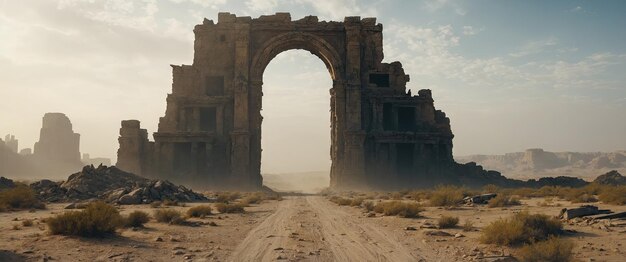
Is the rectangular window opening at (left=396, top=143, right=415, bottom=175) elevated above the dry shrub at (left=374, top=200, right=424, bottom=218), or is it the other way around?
the rectangular window opening at (left=396, top=143, right=415, bottom=175)

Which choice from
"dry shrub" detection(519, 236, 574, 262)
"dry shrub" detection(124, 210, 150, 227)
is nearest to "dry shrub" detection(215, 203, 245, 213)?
"dry shrub" detection(124, 210, 150, 227)

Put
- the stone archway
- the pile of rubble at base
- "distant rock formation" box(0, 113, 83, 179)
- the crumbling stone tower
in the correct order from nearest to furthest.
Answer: the pile of rubble at base, the crumbling stone tower, the stone archway, "distant rock formation" box(0, 113, 83, 179)

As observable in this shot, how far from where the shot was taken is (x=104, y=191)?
74.0ft

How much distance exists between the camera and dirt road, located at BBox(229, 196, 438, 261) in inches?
306

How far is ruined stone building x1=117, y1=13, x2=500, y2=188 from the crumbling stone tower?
8 centimetres

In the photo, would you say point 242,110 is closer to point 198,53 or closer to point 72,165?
point 198,53

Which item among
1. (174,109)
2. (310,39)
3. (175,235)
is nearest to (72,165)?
(174,109)

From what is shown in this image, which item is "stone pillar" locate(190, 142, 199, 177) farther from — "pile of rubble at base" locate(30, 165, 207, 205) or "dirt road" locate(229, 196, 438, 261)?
"dirt road" locate(229, 196, 438, 261)

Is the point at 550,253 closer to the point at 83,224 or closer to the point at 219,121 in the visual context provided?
the point at 83,224

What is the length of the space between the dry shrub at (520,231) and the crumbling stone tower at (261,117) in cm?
2765

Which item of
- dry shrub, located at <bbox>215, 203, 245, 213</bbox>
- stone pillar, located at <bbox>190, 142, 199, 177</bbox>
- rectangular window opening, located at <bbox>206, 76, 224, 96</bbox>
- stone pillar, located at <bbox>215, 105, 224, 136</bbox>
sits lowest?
dry shrub, located at <bbox>215, 203, 245, 213</bbox>

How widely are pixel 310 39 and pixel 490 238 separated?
32.1 meters

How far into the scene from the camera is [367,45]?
40.4 meters

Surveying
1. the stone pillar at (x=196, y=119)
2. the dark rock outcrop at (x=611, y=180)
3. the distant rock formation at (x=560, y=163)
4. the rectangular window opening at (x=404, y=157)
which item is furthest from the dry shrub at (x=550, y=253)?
the distant rock formation at (x=560, y=163)
